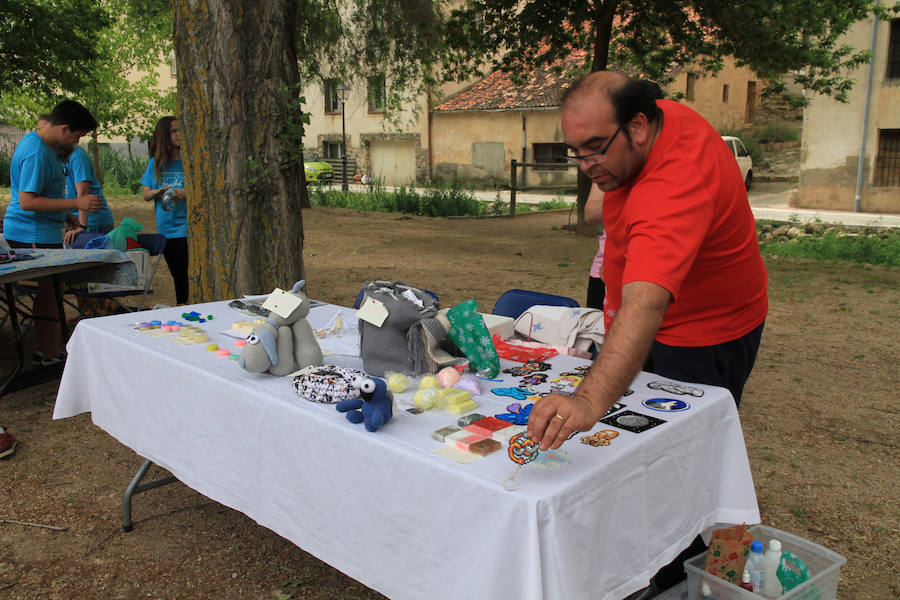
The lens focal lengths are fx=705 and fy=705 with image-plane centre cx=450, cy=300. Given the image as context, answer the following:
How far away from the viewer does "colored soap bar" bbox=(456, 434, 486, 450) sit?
5.18 ft

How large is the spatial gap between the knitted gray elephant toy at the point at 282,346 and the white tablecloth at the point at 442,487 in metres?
0.05

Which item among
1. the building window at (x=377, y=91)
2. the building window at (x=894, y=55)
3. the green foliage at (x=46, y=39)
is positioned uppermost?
the building window at (x=894, y=55)

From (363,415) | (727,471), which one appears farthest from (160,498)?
(727,471)

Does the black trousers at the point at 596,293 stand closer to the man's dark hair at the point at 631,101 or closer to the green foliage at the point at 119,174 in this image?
the man's dark hair at the point at 631,101

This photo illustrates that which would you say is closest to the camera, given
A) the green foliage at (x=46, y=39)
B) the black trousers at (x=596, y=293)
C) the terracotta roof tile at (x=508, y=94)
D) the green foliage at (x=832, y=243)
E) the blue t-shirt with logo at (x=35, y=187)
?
the black trousers at (x=596, y=293)

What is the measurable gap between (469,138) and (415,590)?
22.0m

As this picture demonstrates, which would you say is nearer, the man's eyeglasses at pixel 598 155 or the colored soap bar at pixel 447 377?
the man's eyeglasses at pixel 598 155

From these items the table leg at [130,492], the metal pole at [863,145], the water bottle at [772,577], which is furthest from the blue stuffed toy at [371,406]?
the metal pole at [863,145]

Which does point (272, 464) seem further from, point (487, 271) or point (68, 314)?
point (487, 271)

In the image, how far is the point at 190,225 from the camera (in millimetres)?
3961

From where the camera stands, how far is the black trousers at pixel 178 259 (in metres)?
5.00

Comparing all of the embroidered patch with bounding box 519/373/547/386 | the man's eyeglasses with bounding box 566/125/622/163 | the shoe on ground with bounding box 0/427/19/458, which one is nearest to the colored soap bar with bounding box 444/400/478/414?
the embroidered patch with bounding box 519/373/547/386

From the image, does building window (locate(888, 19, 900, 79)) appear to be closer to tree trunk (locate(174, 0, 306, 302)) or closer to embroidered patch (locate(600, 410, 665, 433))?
tree trunk (locate(174, 0, 306, 302))

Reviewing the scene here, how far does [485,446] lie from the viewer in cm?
158
